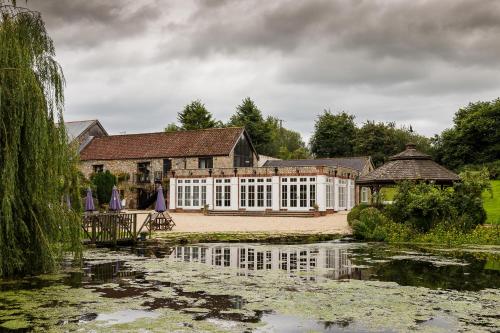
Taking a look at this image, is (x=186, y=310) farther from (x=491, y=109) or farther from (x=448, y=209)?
(x=491, y=109)

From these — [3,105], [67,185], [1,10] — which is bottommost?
[67,185]

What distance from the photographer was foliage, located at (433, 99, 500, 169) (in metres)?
49.7

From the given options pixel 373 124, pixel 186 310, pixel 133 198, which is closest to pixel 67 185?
pixel 186 310

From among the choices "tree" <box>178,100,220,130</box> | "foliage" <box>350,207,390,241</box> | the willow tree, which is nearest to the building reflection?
"foliage" <box>350,207,390,241</box>

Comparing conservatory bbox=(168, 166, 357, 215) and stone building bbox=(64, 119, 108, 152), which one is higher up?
stone building bbox=(64, 119, 108, 152)

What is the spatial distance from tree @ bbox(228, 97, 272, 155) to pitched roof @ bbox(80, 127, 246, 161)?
18205mm

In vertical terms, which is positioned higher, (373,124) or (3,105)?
(373,124)

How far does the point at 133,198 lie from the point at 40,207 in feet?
111

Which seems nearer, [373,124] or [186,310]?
[186,310]

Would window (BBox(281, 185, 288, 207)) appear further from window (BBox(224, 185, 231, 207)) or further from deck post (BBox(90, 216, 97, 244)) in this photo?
deck post (BBox(90, 216, 97, 244))

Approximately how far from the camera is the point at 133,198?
4381 centimetres

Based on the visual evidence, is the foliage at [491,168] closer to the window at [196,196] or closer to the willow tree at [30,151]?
the window at [196,196]

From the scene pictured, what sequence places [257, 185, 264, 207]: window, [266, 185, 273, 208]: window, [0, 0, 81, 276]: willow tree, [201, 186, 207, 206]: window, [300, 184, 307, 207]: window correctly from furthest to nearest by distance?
[201, 186, 207, 206]: window < [257, 185, 264, 207]: window < [266, 185, 273, 208]: window < [300, 184, 307, 207]: window < [0, 0, 81, 276]: willow tree

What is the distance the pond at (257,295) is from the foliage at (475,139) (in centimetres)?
3784
